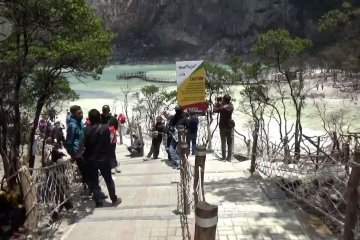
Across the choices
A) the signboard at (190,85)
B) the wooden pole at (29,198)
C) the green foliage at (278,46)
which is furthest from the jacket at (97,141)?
the green foliage at (278,46)

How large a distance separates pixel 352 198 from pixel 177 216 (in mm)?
2284

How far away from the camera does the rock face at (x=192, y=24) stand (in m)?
67.8

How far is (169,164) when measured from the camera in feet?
27.5

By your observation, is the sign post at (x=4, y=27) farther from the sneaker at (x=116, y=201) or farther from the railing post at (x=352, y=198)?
the railing post at (x=352, y=198)

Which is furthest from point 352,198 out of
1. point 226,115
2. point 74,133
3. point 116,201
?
point 226,115

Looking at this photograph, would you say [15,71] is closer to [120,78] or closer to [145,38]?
[120,78]

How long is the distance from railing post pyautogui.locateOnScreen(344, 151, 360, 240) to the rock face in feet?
214

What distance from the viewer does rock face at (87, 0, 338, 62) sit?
2670 inches

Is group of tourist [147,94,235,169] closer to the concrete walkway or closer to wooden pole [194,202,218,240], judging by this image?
the concrete walkway

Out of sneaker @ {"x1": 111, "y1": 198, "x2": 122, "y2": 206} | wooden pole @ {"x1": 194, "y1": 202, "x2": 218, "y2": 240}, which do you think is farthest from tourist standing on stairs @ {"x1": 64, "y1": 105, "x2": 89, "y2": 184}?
wooden pole @ {"x1": 194, "y1": 202, "x2": 218, "y2": 240}

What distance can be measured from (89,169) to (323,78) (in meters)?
34.6

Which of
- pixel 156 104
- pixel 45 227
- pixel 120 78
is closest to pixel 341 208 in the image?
pixel 45 227

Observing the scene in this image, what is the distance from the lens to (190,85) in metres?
7.61

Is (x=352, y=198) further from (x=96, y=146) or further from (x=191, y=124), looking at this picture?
(x=191, y=124)
